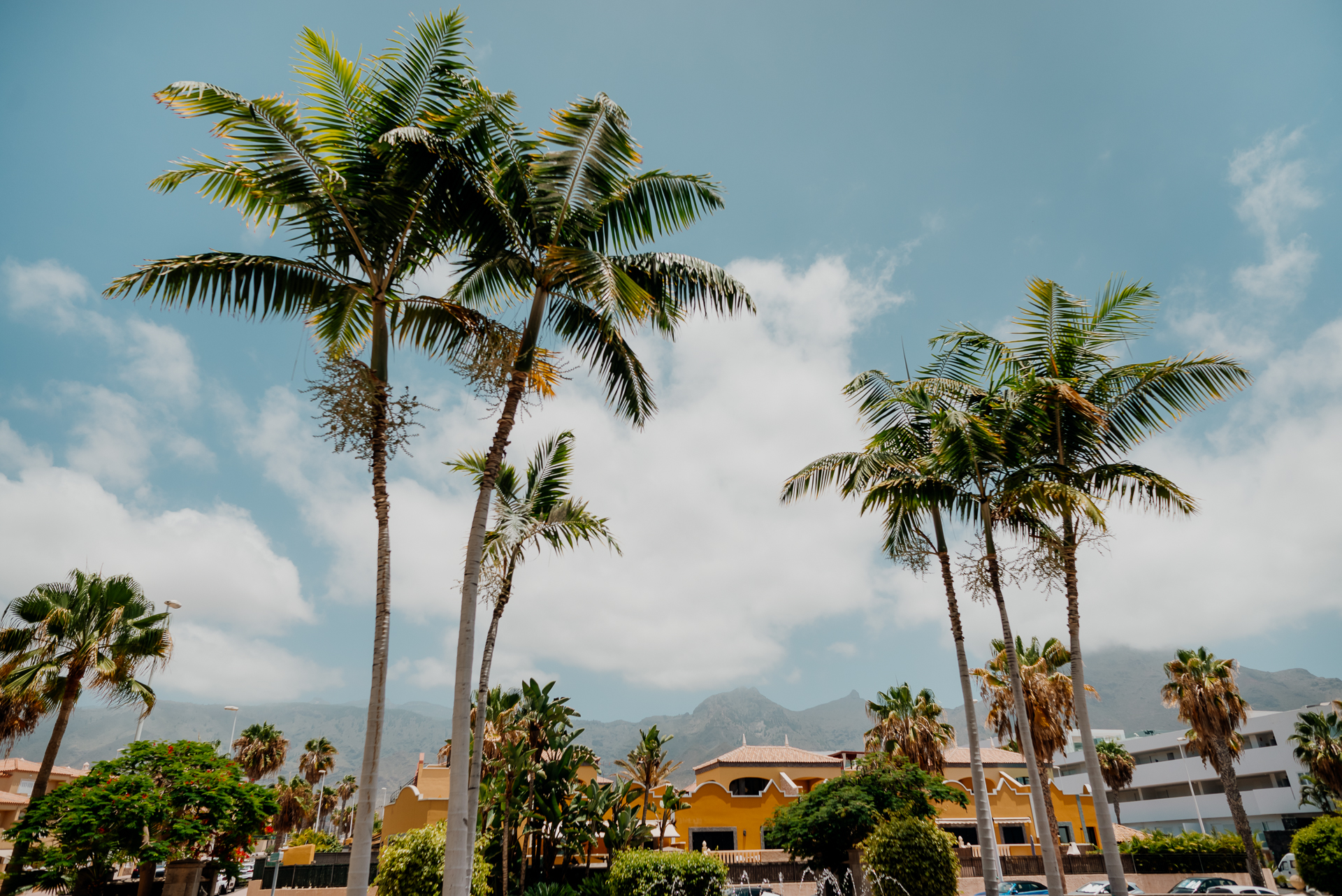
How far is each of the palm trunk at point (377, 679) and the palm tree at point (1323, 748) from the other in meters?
47.1

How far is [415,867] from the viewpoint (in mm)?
14930

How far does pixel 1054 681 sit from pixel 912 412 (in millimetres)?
18341

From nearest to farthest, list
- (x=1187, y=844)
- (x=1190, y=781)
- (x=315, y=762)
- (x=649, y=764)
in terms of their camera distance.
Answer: (x=649, y=764)
(x=1187, y=844)
(x=315, y=762)
(x=1190, y=781)

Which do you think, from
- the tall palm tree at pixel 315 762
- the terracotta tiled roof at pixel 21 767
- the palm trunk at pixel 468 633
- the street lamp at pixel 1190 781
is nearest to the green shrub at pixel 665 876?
the palm trunk at pixel 468 633

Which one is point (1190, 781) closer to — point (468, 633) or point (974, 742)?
point (974, 742)

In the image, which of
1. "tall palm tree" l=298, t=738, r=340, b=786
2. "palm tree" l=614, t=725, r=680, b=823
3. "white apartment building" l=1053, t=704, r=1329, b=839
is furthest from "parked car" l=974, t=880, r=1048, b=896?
"tall palm tree" l=298, t=738, r=340, b=786

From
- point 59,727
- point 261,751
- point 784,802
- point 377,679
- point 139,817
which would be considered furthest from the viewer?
point 261,751

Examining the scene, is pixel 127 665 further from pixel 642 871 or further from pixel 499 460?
pixel 499 460

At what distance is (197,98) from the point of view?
8922 millimetres

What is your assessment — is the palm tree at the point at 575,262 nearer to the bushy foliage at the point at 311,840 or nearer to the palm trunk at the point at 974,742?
the palm trunk at the point at 974,742


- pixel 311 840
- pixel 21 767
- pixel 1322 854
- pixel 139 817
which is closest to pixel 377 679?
pixel 139 817

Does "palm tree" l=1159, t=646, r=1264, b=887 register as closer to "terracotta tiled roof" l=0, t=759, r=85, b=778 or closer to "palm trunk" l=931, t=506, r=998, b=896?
"palm trunk" l=931, t=506, r=998, b=896

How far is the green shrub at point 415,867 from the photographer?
14.8m

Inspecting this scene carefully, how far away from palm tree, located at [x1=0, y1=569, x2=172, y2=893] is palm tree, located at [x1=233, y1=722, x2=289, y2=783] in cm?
2792
